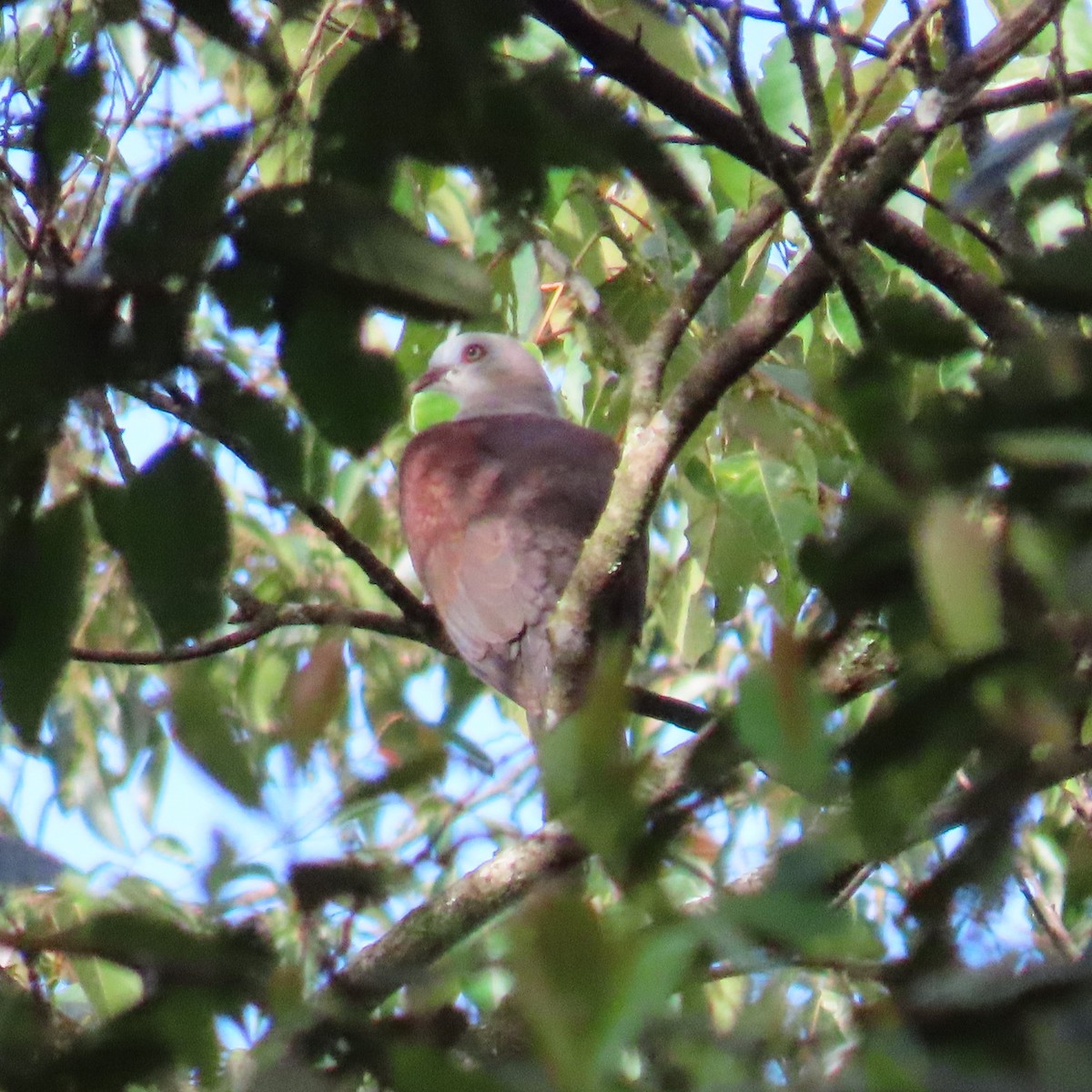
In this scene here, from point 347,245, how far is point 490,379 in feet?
15.6

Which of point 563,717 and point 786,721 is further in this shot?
point 563,717

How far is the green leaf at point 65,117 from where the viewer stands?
1155mm

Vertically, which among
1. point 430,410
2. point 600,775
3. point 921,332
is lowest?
point 600,775

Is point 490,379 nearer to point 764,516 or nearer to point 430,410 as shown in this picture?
point 430,410

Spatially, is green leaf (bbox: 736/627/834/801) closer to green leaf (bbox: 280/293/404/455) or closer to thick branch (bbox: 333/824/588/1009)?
green leaf (bbox: 280/293/404/455)

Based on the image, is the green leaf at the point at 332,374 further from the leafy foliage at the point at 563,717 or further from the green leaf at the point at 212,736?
the green leaf at the point at 212,736

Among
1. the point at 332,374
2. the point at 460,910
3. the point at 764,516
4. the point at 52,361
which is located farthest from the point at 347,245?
the point at 764,516

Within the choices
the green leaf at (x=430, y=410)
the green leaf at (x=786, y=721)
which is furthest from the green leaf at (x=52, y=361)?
the green leaf at (x=430, y=410)

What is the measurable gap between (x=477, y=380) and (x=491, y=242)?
10.8 ft

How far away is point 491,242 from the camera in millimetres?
2438

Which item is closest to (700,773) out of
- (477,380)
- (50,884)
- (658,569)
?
(50,884)

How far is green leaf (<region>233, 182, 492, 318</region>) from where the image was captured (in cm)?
94

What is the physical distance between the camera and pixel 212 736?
38.2 inches

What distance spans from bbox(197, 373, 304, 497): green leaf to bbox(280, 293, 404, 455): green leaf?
0.03 meters
